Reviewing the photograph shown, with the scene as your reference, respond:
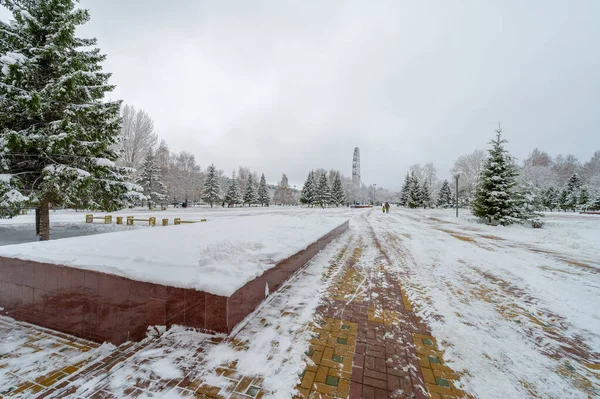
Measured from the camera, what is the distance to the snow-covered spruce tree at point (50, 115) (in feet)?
25.8

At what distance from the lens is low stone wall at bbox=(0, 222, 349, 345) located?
2793 millimetres

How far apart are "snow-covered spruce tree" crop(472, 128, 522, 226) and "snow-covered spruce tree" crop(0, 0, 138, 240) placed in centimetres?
2100

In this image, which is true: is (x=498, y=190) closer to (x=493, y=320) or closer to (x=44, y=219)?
(x=493, y=320)

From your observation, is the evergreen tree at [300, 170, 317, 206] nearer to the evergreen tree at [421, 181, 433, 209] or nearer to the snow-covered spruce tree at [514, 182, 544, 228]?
the evergreen tree at [421, 181, 433, 209]

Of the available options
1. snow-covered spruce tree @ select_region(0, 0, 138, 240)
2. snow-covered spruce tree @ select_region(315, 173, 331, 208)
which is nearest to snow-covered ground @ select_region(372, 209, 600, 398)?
snow-covered spruce tree @ select_region(0, 0, 138, 240)

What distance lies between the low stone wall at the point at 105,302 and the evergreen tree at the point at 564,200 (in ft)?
189

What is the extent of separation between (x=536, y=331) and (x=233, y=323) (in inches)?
155

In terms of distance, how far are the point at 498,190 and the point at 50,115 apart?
23803 millimetres

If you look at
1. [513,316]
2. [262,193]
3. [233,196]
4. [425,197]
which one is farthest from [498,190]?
[262,193]

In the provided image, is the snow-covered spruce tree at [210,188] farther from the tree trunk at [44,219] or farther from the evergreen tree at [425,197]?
the evergreen tree at [425,197]

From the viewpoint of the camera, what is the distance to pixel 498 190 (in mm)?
15945

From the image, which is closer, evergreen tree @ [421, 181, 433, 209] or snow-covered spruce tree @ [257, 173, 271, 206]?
evergreen tree @ [421, 181, 433, 209]

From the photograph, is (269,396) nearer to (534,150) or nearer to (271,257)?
(271,257)

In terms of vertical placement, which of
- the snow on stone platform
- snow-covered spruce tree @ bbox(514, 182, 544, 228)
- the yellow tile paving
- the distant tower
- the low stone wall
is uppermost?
the distant tower
